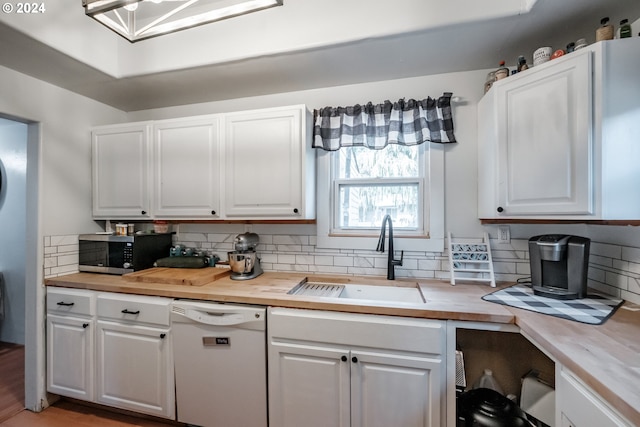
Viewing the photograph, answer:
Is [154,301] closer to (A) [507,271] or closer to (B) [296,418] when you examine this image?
(B) [296,418]

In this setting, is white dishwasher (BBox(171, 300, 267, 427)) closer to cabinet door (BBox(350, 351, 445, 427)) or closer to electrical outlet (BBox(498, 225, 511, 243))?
cabinet door (BBox(350, 351, 445, 427))

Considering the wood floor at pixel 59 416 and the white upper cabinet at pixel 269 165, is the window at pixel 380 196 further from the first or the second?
the wood floor at pixel 59 416

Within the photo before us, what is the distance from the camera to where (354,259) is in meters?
2.01

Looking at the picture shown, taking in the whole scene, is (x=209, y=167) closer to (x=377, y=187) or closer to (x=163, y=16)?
(x=163, y=16)

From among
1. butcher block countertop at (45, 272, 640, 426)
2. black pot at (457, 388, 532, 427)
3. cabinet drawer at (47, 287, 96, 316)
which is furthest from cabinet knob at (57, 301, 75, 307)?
black pot at (457, 388, 532, 427)

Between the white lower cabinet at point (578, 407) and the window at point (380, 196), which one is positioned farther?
the window at point (380, 196)

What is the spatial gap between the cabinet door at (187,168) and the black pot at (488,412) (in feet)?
6.24

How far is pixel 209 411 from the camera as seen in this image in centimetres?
157

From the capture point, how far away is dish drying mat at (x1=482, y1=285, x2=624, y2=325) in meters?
1.16

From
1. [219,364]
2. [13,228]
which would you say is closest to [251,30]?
[219,364]

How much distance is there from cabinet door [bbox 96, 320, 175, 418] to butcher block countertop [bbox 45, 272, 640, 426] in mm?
273

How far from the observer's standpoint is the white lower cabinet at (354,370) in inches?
50.5

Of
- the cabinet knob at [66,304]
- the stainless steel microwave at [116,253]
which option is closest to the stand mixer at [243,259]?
the stainless steel microwave at [116,253]

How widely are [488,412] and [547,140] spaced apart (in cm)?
137
